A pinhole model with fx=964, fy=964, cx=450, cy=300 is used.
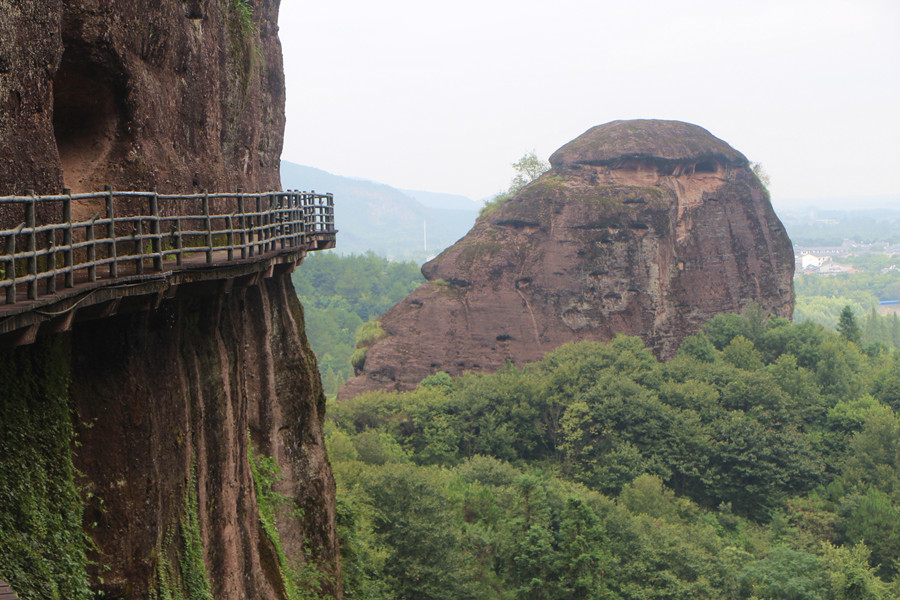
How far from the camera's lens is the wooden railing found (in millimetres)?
9086

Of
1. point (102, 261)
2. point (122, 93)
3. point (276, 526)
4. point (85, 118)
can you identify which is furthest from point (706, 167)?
point (102, 261)

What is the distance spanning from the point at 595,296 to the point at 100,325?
54903mm

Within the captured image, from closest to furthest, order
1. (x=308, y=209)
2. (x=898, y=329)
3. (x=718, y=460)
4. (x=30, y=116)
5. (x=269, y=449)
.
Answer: (x=30, y=116) < (x=269, y=449) < (x=308, y=209) < (x=718, y=460) < (x=898, y=329)

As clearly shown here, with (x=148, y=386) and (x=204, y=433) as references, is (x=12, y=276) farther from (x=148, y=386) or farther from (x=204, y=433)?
(x=204, y=433)

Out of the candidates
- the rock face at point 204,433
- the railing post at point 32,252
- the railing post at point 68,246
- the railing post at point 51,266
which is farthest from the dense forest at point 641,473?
the railing post at point 32,252

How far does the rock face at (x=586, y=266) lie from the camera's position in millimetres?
63625

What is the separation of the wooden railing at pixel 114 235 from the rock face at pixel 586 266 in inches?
1638

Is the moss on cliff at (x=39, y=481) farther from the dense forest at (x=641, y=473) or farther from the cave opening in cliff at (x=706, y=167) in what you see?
the cave opening in cliff at (x=706, y=167)

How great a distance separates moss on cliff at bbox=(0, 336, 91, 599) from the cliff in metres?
0.02

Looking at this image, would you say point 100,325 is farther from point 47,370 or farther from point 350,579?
point 350,579

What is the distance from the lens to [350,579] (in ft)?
81.4

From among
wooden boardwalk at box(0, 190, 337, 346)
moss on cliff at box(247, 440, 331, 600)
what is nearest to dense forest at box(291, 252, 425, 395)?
moss on cliff at box(247, 440, 331, 600)

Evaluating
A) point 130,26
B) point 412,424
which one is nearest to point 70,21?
point 130,26

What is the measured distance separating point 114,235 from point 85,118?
350 cm
